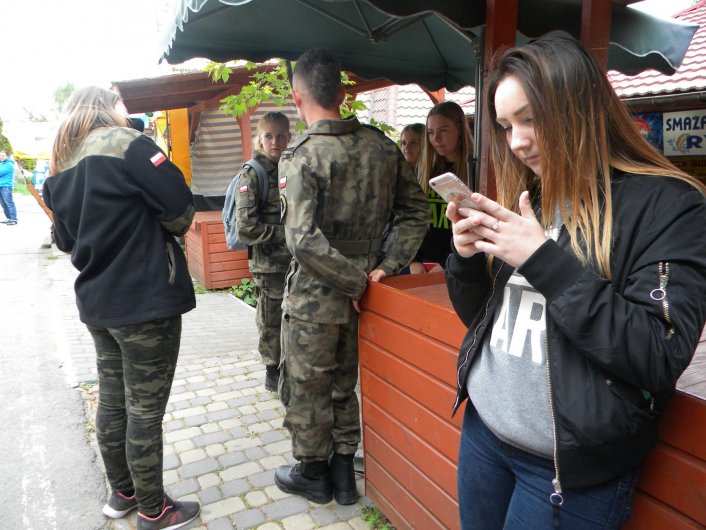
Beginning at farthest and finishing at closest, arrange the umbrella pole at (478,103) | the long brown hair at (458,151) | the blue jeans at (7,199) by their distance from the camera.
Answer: the blue jeans at (7,199)
the long brown hair at (458,151)
the umbrella pole at (478,103)

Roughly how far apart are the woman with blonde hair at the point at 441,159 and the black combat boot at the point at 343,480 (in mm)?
1310

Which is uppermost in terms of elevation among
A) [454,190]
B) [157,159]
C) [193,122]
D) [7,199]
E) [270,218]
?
[193,122]

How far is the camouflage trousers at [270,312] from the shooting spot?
13.4ft

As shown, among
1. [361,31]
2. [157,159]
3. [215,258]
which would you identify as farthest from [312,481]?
[215,258]

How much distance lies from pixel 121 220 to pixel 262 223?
1.78 metres

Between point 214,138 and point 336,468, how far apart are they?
8067 millimetres

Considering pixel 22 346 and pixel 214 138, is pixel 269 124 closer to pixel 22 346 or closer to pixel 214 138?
pixel 22 346

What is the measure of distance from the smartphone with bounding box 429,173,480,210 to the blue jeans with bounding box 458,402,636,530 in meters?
0.60

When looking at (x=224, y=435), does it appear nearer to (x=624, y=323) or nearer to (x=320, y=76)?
(x=320, y=76)

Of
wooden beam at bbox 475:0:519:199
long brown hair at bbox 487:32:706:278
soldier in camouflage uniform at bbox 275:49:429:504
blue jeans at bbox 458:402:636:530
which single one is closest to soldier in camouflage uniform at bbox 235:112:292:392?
soldier in camouflage uniform at bbox 275:49:429:504

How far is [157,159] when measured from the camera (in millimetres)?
2318

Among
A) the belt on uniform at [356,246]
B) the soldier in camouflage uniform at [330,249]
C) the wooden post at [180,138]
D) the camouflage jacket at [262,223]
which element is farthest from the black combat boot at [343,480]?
the wooden post at [180,138]

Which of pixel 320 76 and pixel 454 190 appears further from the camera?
pixel 320 76

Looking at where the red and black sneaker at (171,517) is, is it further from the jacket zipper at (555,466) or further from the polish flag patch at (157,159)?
the jacket zipper at (555,466)
